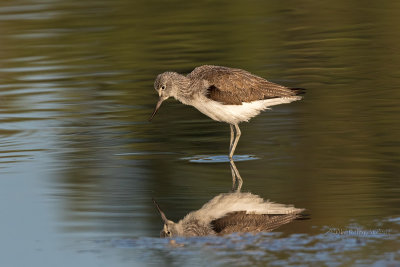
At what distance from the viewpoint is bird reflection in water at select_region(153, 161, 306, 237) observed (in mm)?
8692

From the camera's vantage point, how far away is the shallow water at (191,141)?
8.42 m

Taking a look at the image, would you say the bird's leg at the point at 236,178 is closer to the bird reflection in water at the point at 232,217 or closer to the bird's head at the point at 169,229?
the bird reflection in water at the point at 232,217

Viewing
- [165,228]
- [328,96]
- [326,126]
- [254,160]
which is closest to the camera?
[165,228]

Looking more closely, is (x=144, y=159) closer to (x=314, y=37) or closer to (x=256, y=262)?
(x=256, y=262)

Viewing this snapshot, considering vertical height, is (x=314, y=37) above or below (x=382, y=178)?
above

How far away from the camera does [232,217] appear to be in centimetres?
917

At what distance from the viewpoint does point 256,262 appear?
24.7 feet

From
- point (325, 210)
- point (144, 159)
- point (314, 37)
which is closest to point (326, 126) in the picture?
point (144, 159)

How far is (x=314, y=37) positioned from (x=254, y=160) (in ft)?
34.9

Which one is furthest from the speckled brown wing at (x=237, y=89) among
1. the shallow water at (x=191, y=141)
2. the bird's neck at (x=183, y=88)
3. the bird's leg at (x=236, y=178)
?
the bird's leg at (x=236, y=178)

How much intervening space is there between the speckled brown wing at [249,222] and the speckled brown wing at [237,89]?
10.6 ft

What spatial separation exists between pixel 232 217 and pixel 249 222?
33 centimetres

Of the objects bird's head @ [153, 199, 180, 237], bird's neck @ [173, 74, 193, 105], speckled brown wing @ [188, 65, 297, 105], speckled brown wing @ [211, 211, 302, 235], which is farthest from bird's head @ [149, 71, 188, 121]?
speckled brown wing @ [211, 211, 302, 235]

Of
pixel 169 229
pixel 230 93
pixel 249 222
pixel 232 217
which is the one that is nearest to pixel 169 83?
pixel 230 93
